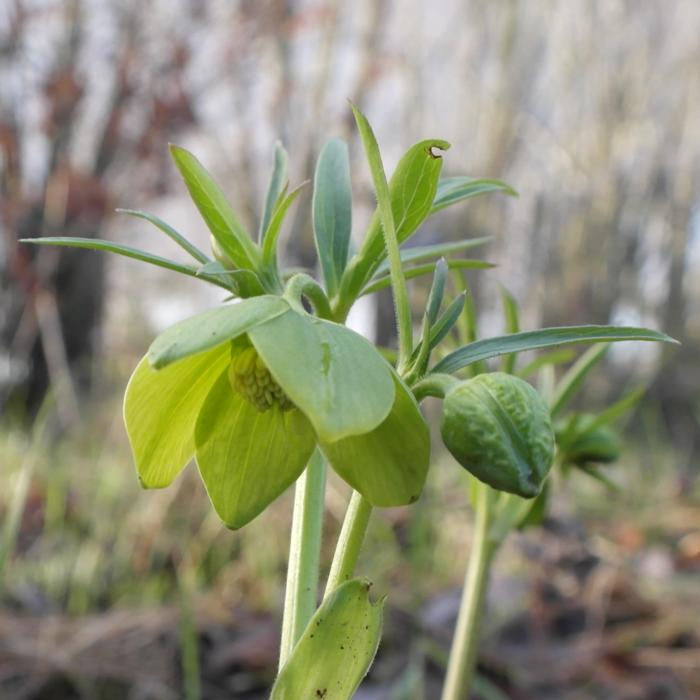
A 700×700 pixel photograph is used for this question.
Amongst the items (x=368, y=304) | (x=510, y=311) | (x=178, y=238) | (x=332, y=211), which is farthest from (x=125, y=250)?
(x=368, y=304)

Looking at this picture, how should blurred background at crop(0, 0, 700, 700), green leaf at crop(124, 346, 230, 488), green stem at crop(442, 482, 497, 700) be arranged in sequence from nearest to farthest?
green leaf at crop(124, 346, 230, 488) → green stem at crop(442, 482, 497, 700) → blurred background at crop(0, 0, 700, 700)

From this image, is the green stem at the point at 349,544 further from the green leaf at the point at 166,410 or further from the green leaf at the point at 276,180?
the green leaf at the point at 276,180

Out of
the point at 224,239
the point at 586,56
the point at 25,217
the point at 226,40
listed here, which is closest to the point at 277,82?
the point at 226,40

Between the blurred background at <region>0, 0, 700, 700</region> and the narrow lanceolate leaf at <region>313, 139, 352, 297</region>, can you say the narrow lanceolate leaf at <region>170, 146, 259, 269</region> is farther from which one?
the blurred background at <region>0, 0, 700, 700</region>

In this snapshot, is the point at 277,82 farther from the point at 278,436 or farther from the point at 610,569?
the point at 278,436

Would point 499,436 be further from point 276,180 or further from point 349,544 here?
point 276,180

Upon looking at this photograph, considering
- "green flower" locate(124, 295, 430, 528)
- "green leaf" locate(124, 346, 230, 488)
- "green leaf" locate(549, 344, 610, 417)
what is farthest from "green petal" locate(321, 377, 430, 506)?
"green leaf" locate(549, 344, 610, 417)

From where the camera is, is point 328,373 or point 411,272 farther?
point 411,272
